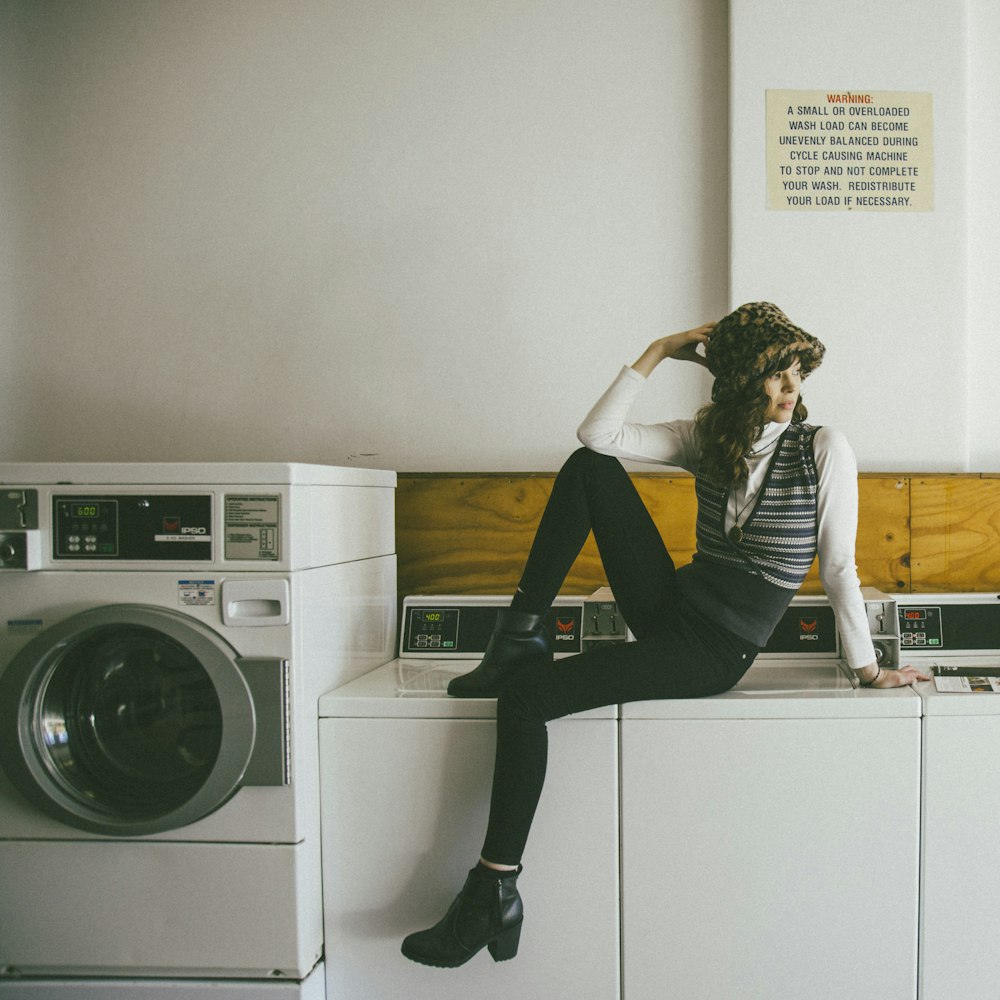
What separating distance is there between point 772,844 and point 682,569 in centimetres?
58

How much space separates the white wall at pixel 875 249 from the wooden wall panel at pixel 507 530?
0.20m

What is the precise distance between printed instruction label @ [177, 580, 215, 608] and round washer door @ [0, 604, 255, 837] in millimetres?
31

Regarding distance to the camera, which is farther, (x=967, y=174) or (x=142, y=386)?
(x=142, y=386)

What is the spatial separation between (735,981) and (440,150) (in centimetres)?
219

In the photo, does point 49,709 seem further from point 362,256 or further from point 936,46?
point 936,46

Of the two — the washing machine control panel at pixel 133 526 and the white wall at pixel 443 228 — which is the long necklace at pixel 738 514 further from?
the washing machine control panel at pixel 133 526

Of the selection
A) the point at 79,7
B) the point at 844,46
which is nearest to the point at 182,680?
the point at 79,7

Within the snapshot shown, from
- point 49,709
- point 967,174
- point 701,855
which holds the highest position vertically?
point 967,174

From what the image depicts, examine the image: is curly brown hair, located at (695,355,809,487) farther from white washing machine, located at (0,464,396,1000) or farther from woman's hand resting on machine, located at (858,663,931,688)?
white washing machine, located at (0,464,396,1000)

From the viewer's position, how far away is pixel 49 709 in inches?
69.2

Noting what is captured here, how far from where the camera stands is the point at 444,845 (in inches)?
71.5

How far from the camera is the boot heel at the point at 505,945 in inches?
66.4

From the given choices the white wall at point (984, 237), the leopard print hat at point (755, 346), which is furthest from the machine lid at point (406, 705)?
the white wall at point (984, 237)

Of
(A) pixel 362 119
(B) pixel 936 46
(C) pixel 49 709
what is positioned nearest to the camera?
(C) pixel 49 709
